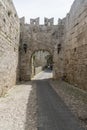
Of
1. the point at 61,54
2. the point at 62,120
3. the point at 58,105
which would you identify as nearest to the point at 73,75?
the point at 61,54

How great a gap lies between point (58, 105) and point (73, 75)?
20.4 feet

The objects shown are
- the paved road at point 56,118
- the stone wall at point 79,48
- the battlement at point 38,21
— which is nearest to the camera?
the paved road at point 56,118

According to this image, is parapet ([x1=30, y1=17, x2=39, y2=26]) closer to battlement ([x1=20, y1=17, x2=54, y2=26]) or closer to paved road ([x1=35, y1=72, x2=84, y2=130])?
battlement ([x1=20, y1=17, x2=54, y2=26])

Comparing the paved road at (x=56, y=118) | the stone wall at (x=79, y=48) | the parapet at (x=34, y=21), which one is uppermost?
the parapet at (x=34, y=21)

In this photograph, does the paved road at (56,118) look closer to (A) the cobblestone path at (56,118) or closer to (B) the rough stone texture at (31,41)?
(A) the cobblestone path at (56,118)

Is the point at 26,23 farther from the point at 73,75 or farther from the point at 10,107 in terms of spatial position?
the point at 10,107

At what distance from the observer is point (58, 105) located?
729 centimetres

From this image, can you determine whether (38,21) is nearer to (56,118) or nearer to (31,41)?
(31,41)

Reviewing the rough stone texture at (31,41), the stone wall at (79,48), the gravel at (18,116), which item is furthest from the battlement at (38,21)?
the gravel at (18,116)

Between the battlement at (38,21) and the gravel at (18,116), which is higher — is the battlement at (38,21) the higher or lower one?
the higher one

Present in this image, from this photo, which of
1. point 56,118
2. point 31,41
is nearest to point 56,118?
point 56,118

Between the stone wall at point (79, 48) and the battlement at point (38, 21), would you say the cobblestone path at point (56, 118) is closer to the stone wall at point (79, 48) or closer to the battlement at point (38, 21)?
the stone wall at point (79, 48)

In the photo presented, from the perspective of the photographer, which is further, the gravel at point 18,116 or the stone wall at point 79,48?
the stone wall at point 79,48

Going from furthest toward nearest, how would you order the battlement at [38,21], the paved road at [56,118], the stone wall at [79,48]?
the battlement at [38,21]
the stone wall at [79,48]
the paved road at [56,118]
